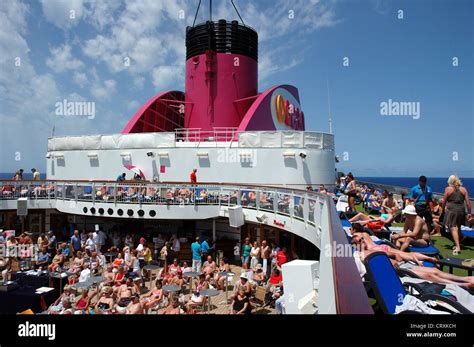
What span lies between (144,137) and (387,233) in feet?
39.8

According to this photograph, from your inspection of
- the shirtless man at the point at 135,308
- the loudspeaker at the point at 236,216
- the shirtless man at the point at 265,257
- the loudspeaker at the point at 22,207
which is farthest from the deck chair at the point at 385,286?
the loudspeaker at the point at 22,207

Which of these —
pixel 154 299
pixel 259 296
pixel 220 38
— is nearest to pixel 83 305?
pixel 154 299

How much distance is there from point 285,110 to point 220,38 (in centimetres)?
565

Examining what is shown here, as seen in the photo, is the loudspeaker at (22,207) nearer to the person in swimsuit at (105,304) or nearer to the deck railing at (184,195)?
the deck railing at (184,195)

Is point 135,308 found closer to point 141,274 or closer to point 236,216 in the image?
point 141,274

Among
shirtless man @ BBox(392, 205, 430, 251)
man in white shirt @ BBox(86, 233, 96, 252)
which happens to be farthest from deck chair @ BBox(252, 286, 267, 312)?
man in white shirt @ BBox(86, 233, 96, 252)

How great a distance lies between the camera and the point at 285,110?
19625mm

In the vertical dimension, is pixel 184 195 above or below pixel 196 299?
above

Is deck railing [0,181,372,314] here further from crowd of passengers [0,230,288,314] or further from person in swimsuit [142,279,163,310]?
person in swimsuit [142,279,163,310]

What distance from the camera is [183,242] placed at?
12977 millimetres

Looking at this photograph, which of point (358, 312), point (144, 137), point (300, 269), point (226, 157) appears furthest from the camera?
point (144, 137)

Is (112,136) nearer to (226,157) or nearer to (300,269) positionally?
(226,157)
